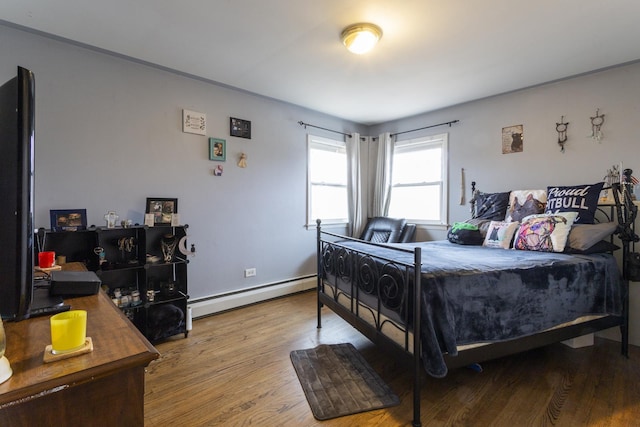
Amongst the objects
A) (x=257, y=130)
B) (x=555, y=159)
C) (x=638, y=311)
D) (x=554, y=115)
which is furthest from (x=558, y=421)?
(x=257, y=130)

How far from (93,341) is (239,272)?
2567 mm

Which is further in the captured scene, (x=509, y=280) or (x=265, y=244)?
(x=265, y=244)

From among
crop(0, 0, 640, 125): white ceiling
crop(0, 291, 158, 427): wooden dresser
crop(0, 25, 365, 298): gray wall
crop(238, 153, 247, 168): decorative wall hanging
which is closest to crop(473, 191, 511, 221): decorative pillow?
crop(0, 0, 640, 125): white ceiling

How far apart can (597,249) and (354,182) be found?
2.75 m

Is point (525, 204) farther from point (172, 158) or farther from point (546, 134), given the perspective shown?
point (172, 158)

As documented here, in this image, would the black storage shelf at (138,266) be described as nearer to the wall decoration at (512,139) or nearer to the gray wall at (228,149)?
the gray wall at (228,149)

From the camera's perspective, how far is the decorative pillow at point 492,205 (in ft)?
10.1

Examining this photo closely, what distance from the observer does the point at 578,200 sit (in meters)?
2.46

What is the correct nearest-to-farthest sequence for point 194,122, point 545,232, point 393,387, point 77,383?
1. point 77,383
2. point 393,387
3. point 545,232
4. point 194,122

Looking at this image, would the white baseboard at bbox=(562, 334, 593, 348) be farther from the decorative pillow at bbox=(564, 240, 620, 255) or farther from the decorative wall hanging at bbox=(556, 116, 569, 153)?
the decorative wall hanging at bbox=(556, 116, 569, 153)

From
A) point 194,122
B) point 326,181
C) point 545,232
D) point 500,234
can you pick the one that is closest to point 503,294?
point 545,232

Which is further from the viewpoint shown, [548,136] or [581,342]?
[548,136]

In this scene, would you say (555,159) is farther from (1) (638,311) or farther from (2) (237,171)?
(2) (237,171)

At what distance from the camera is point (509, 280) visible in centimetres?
177
